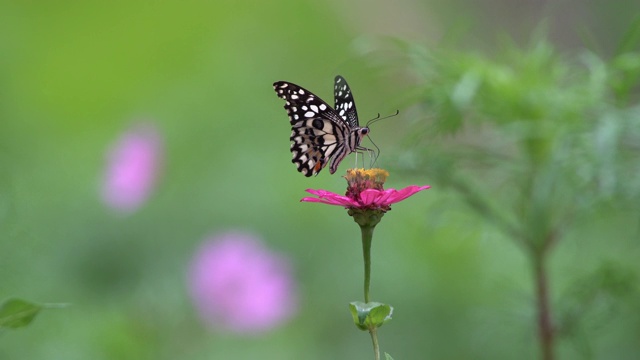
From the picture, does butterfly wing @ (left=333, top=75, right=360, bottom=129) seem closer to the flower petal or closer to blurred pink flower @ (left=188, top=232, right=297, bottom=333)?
the flower petal

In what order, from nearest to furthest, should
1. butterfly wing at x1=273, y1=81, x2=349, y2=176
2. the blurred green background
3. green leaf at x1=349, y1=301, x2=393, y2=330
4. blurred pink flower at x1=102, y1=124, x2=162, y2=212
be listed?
green leaf at x1=349, y1=301, x2=393, y2=330, butterfly wing at x1=273, y1=81, x2=349, y2=176, the blurred green background, blurred pink flower at x1=102, y1=124, x2=162, y2=212

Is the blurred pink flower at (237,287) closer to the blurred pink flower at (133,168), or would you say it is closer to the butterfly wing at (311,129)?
the blurred pink flower at (133,168)

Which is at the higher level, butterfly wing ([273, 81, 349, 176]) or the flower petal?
butterfly wing ([273, 81, 349, 176])

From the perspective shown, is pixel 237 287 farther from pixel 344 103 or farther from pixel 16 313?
pixel 16 313

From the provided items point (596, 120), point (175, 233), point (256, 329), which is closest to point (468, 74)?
point (596, 120)

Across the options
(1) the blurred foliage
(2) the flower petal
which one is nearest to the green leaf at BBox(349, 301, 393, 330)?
(2) the flower petal

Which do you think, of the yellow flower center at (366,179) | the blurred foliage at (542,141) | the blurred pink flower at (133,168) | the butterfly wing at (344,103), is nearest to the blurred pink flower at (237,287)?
the blurred pink flower at (133,168)

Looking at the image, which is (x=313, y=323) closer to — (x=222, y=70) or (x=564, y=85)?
(x=564, y=85)
